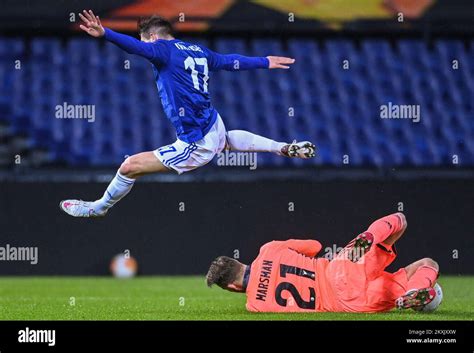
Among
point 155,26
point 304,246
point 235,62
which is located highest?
point 155,26

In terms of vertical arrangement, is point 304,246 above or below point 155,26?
below

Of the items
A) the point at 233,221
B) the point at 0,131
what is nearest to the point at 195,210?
the point at 233,221

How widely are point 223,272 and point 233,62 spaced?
6.70ft

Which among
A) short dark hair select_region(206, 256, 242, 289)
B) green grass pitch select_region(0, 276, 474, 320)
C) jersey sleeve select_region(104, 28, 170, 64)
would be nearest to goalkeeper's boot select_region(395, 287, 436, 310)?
green grass pitch select_region(0, 276, 474, 320)

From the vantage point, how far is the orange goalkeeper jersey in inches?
356

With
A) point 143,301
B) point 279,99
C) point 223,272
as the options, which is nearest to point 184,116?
point 223,272

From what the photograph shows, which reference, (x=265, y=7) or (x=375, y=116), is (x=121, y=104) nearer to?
(x=265, y=7)

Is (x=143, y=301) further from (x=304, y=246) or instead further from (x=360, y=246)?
(x=360, y=246)

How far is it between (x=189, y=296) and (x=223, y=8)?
22.3 ft

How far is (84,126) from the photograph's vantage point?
16.6 m

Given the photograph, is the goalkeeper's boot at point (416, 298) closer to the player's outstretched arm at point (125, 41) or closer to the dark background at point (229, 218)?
the player's outstretched arm at point (125, 41)

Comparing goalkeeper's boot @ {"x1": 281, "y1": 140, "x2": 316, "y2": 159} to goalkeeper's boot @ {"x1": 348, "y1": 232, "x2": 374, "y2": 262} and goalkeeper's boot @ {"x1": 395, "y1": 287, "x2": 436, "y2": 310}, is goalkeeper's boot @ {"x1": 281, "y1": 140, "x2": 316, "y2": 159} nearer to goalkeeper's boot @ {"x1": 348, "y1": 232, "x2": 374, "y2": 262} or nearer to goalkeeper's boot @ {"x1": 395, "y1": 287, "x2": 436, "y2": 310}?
goalkeeper's boot @ {"x1": 348, "y1": 232, "x2": 374, "y2": 262}

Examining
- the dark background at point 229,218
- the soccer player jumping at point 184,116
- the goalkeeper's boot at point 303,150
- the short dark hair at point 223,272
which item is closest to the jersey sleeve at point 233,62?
Result: the soccer player jumping at point 184,116

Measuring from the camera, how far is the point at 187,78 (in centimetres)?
959
